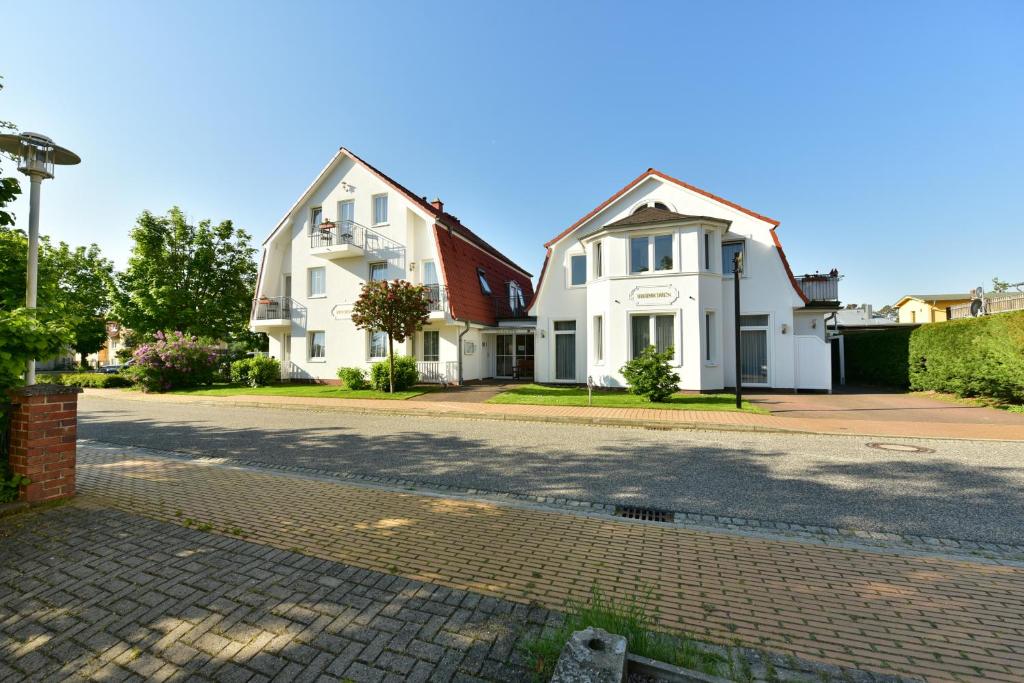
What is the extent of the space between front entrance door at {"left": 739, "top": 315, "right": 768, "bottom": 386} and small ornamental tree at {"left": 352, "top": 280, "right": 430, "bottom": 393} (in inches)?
525

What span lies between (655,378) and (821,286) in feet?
33.8

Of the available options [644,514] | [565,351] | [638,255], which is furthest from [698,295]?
[644,514]

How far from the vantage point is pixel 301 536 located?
13.3 ft

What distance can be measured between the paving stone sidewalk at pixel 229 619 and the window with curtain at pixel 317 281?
20868 mm

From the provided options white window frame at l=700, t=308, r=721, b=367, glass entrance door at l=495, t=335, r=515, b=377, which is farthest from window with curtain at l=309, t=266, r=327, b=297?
white window frame at l=700, t=308, r=721, b=367

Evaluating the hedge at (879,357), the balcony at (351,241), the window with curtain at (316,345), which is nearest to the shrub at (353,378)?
the window with curtain at (316,345)

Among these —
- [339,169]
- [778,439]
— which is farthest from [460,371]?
[778,439]

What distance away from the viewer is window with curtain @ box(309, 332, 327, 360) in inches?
911

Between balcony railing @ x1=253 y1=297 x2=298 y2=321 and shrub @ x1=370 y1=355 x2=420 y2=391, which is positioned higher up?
balcony railing @ x1=253 y1=297 x2=298 y2=321

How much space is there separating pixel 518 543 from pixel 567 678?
6.62 ft

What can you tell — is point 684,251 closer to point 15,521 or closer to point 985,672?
point 985,672

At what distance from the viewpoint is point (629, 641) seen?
244cm

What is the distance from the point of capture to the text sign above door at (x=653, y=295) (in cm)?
1680

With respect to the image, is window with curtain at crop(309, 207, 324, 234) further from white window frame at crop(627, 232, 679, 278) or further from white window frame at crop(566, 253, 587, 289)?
white window frame at crop(627, 232, 679, 278)
